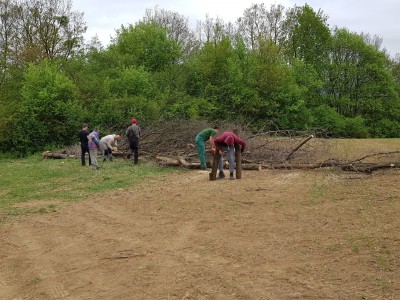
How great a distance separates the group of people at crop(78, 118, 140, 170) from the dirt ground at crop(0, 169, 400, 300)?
5.43 m

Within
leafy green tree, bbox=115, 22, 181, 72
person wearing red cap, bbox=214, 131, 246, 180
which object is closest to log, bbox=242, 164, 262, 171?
person wearing red cap, bbox=214, 131, 246, 180

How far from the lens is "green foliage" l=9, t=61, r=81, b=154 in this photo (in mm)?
25969

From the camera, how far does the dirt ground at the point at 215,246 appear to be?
16.4ft

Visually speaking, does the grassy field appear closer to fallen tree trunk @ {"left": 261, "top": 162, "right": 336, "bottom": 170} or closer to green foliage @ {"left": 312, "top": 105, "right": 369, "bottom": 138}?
fallen tree trunk @ {"left": 261, "top": 162, "right": 336, "bottom": 170}

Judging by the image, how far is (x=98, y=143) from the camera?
1603 cm

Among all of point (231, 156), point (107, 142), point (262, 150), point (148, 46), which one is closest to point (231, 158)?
point (231, 156)

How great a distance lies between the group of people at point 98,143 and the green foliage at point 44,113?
877 cm

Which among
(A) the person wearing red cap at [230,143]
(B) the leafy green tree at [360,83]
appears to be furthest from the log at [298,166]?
(B) the leafy green tree at [360,83]

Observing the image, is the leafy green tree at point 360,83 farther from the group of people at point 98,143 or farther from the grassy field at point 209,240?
the grassy field at point 209,240

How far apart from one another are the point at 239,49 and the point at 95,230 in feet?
91.2

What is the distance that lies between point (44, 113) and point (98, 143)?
11.8 metres

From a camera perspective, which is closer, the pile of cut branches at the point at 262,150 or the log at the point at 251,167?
the pile of cut branches at the point at 262,150

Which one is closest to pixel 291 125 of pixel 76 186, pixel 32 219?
pixel 76 186

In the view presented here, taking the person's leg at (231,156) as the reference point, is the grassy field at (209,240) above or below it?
below
